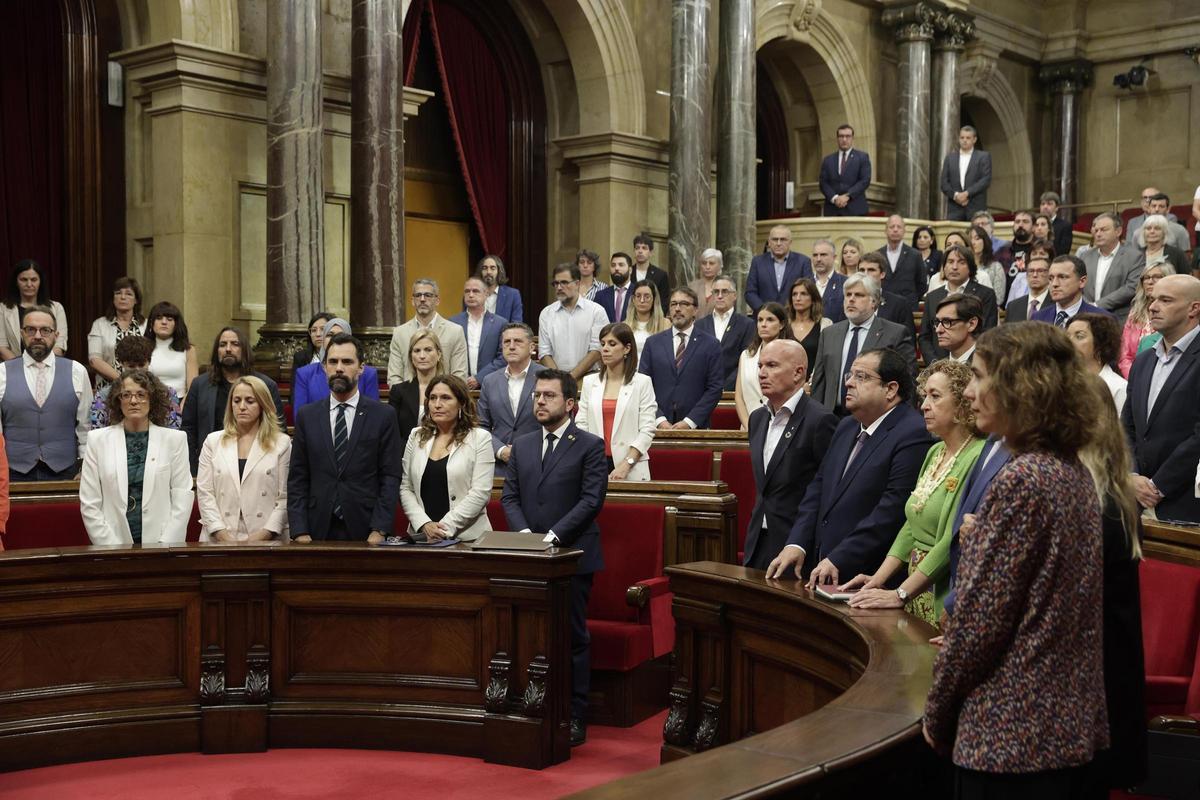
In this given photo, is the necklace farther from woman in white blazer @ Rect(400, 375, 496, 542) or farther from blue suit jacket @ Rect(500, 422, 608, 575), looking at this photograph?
woman in white blazer @ Rect(400, 375, 496, 542)

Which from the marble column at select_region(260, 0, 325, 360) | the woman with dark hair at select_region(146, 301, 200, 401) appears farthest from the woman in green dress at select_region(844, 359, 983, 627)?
the marble column at select_region(260, 0, 325, 360)

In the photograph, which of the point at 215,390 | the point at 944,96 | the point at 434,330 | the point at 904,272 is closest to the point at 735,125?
the point at 904,272

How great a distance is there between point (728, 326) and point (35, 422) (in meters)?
3.53

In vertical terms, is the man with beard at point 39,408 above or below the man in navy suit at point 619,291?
below

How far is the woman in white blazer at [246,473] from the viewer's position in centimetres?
482

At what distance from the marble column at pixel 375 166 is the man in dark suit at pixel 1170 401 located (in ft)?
17.7

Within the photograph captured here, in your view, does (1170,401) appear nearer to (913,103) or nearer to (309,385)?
(309,385)

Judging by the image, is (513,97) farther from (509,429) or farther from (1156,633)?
(1156,633)

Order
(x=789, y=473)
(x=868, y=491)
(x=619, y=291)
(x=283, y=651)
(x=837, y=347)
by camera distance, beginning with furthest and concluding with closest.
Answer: (x=619, y=291), (x=837, y=347), (x=283, y=651), (x=789, y=473), (x=868, y=491)

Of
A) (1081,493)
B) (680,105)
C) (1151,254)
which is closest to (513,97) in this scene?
(680,105)

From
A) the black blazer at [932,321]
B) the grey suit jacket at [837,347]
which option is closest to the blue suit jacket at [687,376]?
the grey suit jacket at [837,347]

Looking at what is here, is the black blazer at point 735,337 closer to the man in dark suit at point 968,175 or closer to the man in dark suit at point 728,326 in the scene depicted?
the man in dark suit at point 728,326

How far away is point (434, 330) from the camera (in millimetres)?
6742

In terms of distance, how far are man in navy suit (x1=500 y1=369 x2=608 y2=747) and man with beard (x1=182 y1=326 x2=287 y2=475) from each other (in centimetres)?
146
